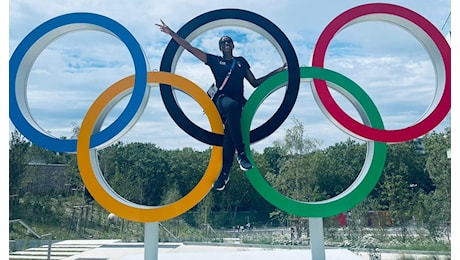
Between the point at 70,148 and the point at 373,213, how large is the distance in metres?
13.2

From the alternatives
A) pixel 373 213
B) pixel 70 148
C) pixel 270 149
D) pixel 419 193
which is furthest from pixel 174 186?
pixel 70 148

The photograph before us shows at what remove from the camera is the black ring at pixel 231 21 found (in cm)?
593

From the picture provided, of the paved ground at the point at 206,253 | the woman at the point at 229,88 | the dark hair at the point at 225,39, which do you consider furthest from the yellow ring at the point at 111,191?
the paved ground at the point at 206,253

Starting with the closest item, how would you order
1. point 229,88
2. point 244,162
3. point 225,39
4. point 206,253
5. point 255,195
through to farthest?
point 244,162, point 229,88, point 225,39, point 206,253, point 255,195

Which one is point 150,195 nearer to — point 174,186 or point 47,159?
point 174,186

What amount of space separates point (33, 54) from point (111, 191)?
2681mm

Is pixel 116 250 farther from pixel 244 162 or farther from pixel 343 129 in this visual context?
pixel 343 129

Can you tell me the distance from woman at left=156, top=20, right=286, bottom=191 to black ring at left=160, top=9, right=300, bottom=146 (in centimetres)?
18

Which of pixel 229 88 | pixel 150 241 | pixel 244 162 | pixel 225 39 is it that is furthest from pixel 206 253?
pixel 225 39

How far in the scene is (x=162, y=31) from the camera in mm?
6039

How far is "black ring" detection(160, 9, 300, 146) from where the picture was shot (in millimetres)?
5934

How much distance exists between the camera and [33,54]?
6.36 meters

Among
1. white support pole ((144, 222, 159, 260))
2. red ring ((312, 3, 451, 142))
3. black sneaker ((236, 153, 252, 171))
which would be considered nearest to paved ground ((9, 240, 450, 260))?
white support pole ((144, 222, 159, 260))

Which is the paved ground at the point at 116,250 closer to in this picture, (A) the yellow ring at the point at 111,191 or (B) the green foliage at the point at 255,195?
(B) the green foliage at the point at 255,195
